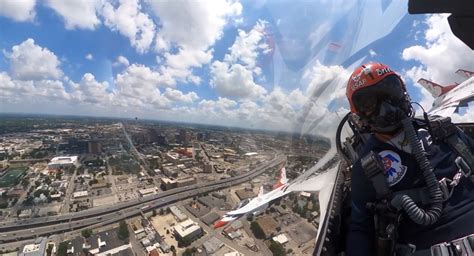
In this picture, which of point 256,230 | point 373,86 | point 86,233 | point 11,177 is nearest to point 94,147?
point 11,177

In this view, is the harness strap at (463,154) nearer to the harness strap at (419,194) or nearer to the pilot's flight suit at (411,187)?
the pilot's flight suit at (411,187)

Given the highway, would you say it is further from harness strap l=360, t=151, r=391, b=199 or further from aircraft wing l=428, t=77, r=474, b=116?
aircraft wing l=428, t=77, r=474, b=116

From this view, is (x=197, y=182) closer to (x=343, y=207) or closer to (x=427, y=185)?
(x=343, y=207)

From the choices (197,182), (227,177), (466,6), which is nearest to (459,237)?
(466,6)

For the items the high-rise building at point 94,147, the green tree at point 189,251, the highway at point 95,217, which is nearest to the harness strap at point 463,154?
the green tree at point 189,251

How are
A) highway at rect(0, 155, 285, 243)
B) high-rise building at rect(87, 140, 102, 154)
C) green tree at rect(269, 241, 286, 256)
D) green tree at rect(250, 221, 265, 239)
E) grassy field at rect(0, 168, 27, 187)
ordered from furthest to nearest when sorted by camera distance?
high-rise building at rect(87, 140, 102, 154) → grassy field at rect(0, 168, 27, 187) → highway at rect(0, 155, 285, 243) → green tree at rect(250, 221, 265, 239) → green tree at rect(269, 241, 286, 256)

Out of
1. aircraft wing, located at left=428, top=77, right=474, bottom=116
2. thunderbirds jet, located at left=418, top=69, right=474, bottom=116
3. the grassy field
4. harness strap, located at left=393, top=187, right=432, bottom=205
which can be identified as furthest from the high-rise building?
harness strap, located at left=393, top=187, right=432, bottom=205
